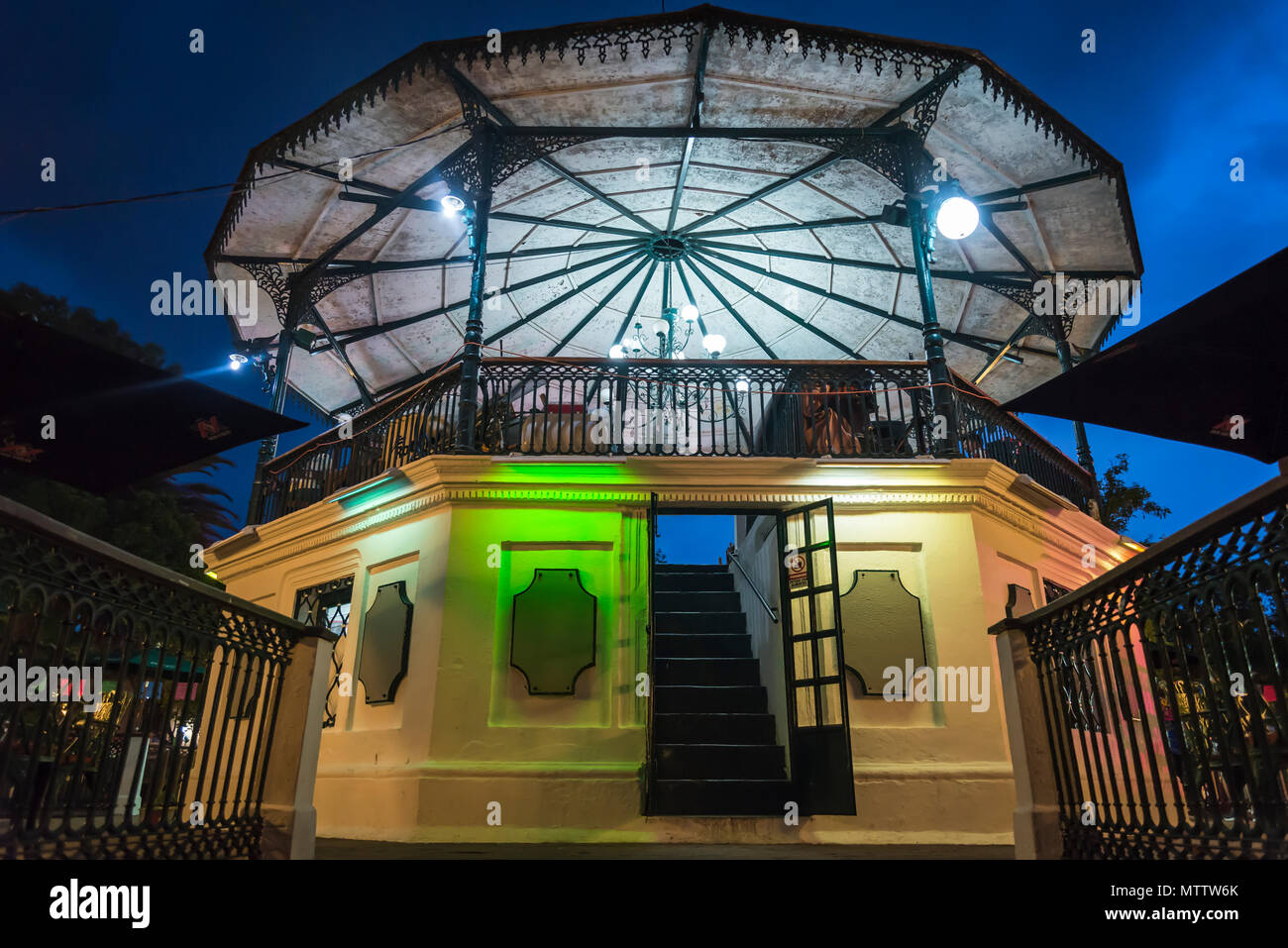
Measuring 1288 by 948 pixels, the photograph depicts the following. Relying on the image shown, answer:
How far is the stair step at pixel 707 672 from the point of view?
29.8 ft

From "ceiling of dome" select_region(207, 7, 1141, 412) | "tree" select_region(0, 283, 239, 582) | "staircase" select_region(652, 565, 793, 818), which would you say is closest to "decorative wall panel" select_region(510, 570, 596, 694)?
"staircase" select_region(652, 565, 793, 818)

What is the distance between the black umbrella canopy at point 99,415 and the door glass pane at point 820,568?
531 cm

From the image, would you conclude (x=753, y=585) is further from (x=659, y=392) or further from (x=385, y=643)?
(x=385, y=643)

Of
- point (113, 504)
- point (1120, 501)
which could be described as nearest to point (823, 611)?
point (1120, 501)

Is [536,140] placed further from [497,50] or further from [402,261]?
[402,261]

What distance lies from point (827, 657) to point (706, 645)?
2497 millimetres

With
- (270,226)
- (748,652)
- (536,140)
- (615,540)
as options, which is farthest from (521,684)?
(270,226)

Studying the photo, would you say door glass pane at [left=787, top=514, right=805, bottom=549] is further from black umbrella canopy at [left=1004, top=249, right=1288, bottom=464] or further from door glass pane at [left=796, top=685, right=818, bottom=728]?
black umbrella canopy at [left=1004, top=249, right=1288, bottom=464]

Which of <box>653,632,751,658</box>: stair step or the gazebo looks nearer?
the gazebo

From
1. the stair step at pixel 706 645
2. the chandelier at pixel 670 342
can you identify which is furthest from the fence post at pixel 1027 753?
the chandelier at pixel 670 342

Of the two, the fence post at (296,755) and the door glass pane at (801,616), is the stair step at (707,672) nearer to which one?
the door glass pane at (801,616)

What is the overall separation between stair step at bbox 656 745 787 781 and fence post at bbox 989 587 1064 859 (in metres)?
3.43

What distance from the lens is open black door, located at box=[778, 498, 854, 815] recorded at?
7188mm
